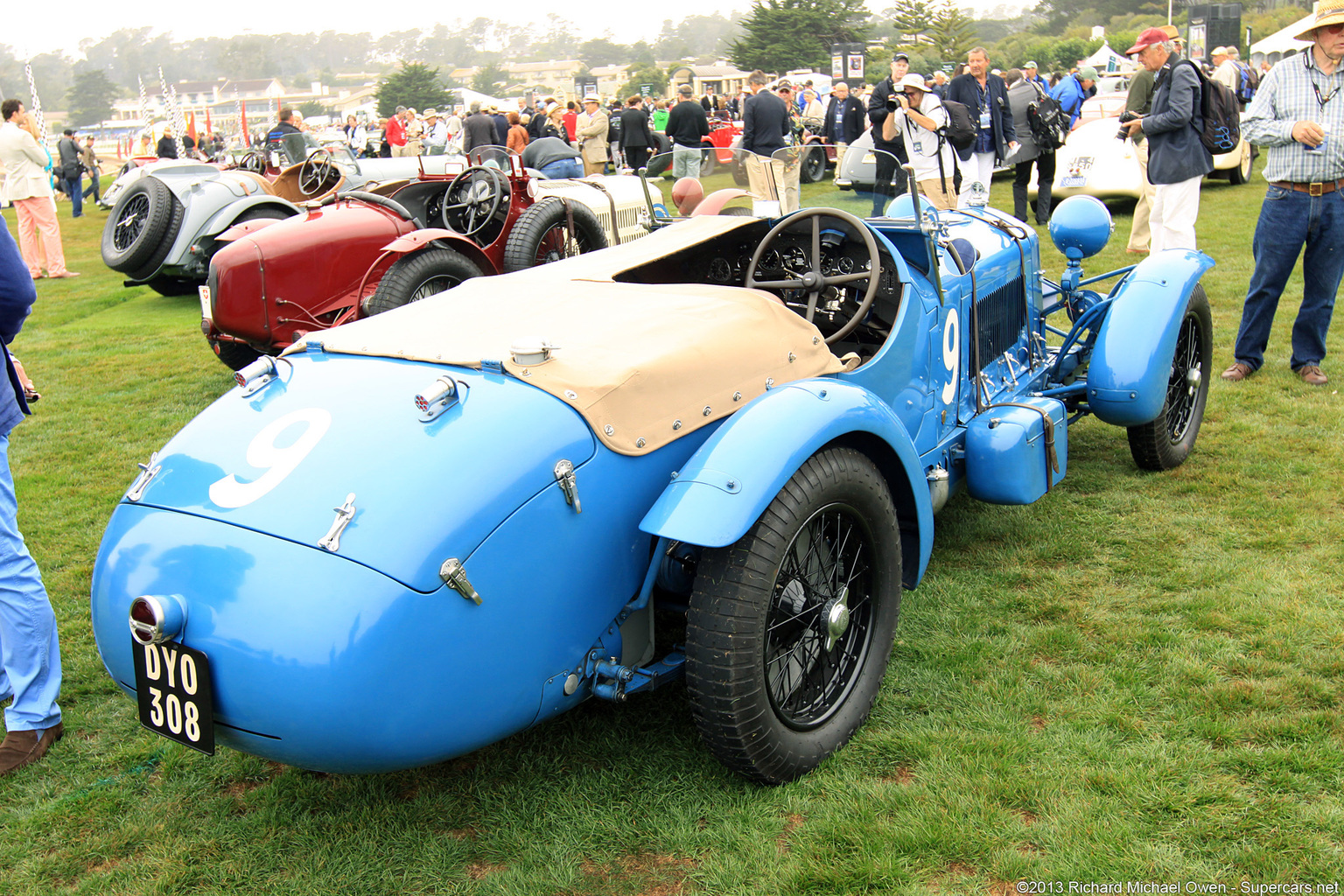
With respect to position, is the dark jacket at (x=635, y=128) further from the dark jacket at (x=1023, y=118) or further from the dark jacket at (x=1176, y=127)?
the dark jacket at (x=1176, y=127)

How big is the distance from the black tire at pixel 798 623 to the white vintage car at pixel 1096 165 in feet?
33.1

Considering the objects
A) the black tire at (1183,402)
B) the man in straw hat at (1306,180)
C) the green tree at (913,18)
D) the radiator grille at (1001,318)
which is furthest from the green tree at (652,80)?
the radiator grille at (1001,318)

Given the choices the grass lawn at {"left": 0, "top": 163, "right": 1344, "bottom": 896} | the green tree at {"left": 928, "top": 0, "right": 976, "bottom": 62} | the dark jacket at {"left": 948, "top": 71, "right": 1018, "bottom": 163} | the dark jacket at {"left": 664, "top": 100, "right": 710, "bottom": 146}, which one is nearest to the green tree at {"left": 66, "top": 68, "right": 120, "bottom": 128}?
the green tree at {"left": 928, "top": 0, "right": 976, "bottom": 62}

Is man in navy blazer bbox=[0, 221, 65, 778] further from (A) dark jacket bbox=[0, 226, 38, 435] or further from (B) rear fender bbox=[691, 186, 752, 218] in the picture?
(B) rear fender bbox=[691, 186, 752, 218]

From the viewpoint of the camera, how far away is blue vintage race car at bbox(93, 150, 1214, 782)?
7.12 ft

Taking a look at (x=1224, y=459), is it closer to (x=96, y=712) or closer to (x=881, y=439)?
(x=881, y=439)

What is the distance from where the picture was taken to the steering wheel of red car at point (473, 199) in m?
7.97

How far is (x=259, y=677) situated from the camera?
7.02 ft

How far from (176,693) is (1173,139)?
7.63m

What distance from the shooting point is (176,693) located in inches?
88.7

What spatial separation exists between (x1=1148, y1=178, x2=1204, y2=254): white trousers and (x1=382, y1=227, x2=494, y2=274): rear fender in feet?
16.6

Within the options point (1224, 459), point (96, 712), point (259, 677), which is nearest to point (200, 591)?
point (259, 677)

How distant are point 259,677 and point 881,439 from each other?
1.80 m

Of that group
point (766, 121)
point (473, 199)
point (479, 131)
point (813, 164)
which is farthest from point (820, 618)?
point (479, 131)
